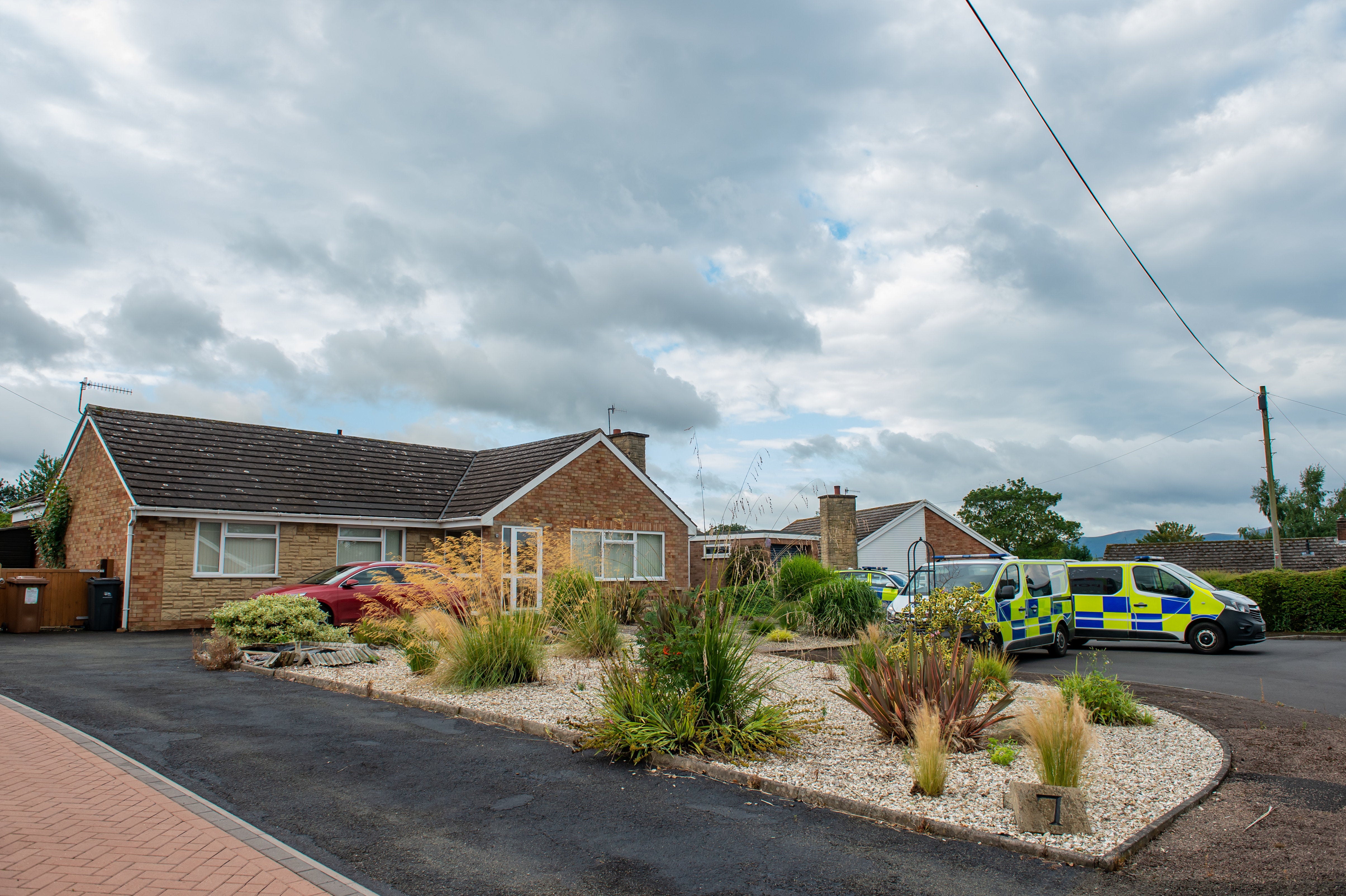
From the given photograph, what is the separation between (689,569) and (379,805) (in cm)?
2108

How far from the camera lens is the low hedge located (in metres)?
22.7

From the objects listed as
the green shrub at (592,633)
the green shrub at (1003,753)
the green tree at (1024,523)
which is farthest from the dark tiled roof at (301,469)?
the green tree at (1024,523)

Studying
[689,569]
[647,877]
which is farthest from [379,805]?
[689,569]

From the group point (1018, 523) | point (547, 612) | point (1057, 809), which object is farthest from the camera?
point (1018, 523)

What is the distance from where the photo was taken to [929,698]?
7168 mm

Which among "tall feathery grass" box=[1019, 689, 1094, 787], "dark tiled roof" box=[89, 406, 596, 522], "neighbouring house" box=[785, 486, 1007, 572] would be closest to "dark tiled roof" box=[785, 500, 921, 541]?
"neighbouring house" box=[785, 486, 1007, 572]

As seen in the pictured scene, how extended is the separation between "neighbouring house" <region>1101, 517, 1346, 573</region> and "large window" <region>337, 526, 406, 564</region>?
3004 centimetres

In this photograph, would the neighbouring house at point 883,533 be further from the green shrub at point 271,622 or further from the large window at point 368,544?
the green shrub at point 271,622

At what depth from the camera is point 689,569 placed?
26.6 metres

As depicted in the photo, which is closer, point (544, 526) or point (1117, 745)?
point (1117, 745)

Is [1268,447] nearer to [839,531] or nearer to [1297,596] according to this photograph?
[1297,596]

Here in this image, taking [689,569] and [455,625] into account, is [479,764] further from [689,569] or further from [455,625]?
[689,569]

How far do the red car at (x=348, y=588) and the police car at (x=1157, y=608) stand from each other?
43.1 ft

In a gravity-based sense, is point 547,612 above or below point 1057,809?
above
